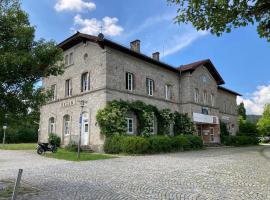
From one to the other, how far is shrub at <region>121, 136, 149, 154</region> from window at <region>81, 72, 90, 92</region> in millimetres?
6636

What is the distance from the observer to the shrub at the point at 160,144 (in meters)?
20.3

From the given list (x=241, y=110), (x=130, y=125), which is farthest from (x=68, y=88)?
(x=241, y=110)

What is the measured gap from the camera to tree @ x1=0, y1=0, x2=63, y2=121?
8016mm

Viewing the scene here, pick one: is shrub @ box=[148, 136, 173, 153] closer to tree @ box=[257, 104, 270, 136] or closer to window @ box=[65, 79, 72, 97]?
window @ box=[65, 79, 72, 97]

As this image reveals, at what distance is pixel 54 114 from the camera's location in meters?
26.6

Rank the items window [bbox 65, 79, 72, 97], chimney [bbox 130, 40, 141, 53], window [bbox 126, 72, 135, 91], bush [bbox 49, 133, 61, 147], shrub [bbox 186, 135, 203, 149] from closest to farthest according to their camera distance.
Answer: window [bbox 126, 72, 135, 91], shrub [bbox 186, 135, 203, 149], bush [bbox 49, 133, 61, 147], window [bbox 65, 79, 72, 97], chimney [bbox 130, 40, 141, 53]

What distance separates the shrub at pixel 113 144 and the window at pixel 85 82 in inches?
206

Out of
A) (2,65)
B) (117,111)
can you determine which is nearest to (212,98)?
(117,111)

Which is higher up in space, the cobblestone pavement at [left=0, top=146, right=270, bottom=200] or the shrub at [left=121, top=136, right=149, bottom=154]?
the shrub at [left=121, top=136, right=149, bottom=154]

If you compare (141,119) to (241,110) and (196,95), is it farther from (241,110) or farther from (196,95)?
(241,110)

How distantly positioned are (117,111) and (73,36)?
8328mm

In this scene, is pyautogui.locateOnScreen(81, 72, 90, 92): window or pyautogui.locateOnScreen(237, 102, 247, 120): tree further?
pyautogui.locateOnScreen(237, 102, 247, 120): tree

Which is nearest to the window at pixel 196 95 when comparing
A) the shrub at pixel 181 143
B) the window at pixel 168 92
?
the window at pixel 168 92

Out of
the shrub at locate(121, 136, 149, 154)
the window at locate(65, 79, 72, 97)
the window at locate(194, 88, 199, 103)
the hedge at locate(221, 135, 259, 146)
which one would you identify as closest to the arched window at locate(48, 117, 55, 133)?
the window at locate(65, 79, 72, 97)
